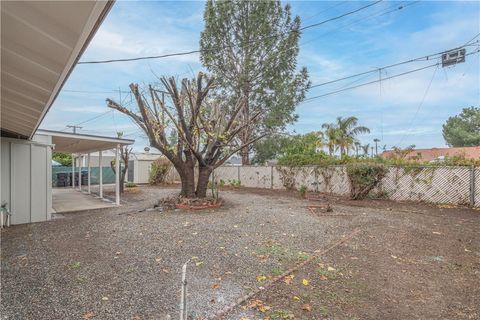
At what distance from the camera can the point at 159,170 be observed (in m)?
19.6

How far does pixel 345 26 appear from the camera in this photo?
13039mm

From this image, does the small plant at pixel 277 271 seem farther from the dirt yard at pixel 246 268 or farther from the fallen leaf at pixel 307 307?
the fallen leaf at pixel 307 307

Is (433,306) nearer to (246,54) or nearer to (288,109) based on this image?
(288,109)

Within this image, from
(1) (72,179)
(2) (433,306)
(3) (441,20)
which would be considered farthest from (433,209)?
(1) (72,179)

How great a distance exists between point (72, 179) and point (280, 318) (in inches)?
786

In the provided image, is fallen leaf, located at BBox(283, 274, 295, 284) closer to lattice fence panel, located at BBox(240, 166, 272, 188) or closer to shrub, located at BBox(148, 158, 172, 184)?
lattice fence panel, located at BBox(240, 166, 272, 188)

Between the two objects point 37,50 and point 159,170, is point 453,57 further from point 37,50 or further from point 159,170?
point 159,170

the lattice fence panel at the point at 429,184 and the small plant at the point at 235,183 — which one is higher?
the lattice fence panel at the point at 429,184

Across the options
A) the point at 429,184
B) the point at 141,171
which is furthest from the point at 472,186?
the point at 141,171

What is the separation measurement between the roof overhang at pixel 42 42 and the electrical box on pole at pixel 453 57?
41.4 feet

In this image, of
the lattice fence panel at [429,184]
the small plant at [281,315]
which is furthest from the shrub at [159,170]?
the small plant at [281,315]

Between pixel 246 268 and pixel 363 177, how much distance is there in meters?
8.06

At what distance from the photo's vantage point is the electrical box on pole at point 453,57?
34.5 feet

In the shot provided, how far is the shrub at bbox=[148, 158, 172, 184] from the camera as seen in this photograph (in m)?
19.5
